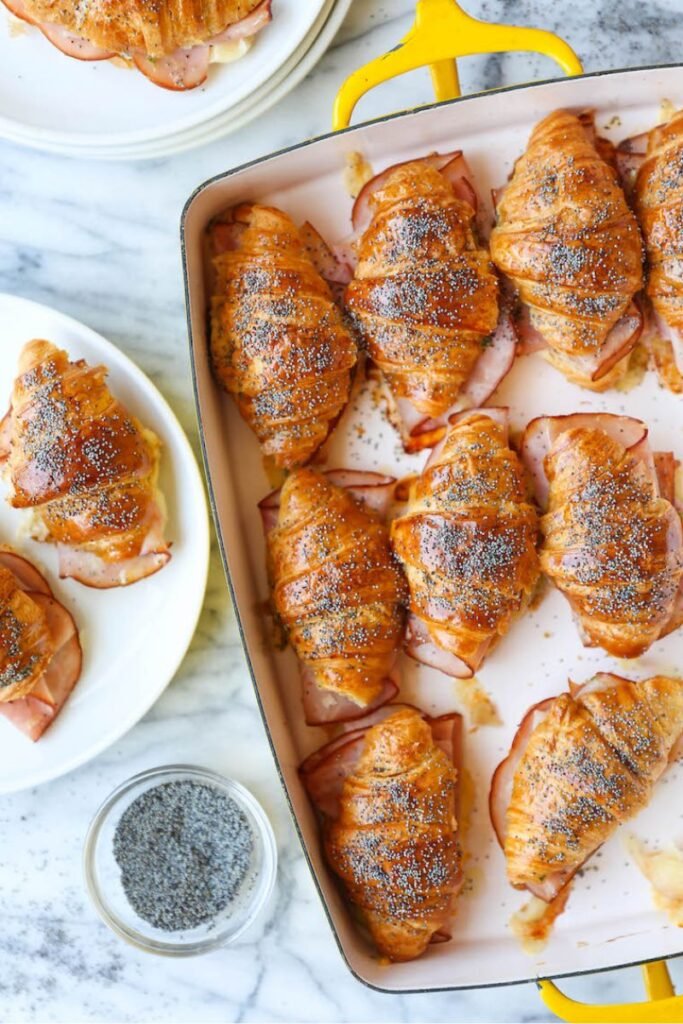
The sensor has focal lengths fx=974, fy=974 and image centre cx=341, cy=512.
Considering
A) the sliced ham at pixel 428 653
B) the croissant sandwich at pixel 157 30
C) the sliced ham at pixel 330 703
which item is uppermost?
the croissant sandwich at pixel 157 30

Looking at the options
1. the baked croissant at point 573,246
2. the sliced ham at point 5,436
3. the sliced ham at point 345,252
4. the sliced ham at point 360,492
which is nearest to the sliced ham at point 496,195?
the baked croissant at point 573,246

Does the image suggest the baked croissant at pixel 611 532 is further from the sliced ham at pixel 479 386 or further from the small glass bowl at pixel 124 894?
the small glass bowl at pixel 124 894

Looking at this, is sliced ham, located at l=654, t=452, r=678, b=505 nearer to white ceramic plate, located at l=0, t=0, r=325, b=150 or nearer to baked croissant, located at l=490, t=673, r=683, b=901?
baked croissant, located at l=490, t=673, r=683, b=901

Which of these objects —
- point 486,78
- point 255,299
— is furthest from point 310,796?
point 486,78

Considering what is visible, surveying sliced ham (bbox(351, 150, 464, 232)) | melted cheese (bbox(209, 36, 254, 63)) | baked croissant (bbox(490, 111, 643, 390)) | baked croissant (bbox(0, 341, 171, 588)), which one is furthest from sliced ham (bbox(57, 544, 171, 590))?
melted cheese (bbox(209, 36, 254, 63))

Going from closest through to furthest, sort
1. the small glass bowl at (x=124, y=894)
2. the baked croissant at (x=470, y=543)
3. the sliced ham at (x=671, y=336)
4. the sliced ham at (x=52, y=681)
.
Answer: the baked croissant at (x=470, y=543) < the sliced ham at (x=671, y=336) < the sliced ham at (x=52, y=681) < the small glass bowl at (x=124, y=894)

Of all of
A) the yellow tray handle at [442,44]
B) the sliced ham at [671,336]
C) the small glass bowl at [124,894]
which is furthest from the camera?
the small glass bowl at [124,894]

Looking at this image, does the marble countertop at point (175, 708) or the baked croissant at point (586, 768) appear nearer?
the baked croissant at point (586, 768)

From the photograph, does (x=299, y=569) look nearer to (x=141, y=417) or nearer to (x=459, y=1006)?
(x=141, y=417)
